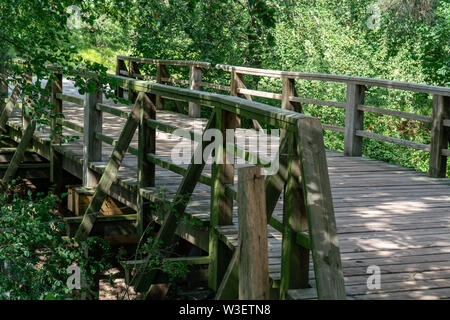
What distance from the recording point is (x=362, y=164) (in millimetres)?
8438

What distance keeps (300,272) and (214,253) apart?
145 cm

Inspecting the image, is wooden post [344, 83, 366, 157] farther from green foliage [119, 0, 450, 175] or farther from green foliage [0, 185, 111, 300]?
green foliage [119, 0, 450, 175]

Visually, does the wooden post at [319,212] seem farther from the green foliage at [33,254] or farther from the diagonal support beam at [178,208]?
the green foliage at [33,254]

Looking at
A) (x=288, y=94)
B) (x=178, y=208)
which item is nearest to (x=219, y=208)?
(x=178, y=208)

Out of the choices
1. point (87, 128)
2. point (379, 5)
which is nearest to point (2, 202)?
point (87, 128)

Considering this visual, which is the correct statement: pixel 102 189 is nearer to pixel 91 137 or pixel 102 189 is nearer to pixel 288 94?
pixel 91 137

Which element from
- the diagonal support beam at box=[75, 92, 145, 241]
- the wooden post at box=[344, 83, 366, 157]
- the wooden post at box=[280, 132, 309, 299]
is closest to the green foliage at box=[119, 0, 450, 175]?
the wooden post at box=[344, 83, 366, 157]

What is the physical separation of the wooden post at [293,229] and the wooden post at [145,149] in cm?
300

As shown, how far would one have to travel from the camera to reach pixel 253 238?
3197 mm

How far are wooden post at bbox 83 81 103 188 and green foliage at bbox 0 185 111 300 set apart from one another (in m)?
1.00

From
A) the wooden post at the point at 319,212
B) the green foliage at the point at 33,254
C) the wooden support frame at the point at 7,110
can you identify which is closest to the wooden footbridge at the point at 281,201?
the wooden post at the point at 319,212

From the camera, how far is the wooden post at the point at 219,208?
16.4 ft

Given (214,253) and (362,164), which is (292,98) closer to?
(362,164)

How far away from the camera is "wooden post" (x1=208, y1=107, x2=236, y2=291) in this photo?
5.00 m
